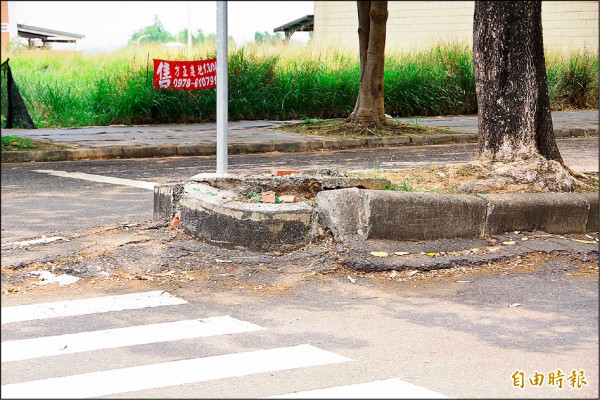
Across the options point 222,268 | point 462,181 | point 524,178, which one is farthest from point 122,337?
point 524,178

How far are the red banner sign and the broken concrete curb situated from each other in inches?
179

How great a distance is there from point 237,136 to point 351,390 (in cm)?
1396

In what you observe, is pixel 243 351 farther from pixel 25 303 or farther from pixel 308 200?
pixel 308 200

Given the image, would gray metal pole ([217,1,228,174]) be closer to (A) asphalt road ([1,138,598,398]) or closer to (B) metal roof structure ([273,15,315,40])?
(A) asphalt road ([1,138,598,398])

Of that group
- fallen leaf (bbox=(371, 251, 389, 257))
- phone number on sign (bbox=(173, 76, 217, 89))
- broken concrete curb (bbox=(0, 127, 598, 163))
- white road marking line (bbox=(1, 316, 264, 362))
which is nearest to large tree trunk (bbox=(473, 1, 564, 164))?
fallen leaf (bbox=(371, 251, 389, 257))

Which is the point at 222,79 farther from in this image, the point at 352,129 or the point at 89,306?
the point at 352,129

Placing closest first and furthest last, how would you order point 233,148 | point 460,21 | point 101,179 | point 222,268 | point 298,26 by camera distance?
point 222,268 → point 101,179 → point 233,148 → point 298,26 → point 460,21

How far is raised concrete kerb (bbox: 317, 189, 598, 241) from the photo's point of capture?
295 inches

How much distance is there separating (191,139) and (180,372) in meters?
12.9

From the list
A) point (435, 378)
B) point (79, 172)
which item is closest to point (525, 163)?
point (435, 378)

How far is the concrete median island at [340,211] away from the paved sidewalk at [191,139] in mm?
7335

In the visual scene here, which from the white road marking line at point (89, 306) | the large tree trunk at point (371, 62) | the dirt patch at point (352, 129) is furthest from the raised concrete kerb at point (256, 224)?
the large tree trunk at point (371, 62)

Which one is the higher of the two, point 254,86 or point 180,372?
point 254,86

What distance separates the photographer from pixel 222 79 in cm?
863
